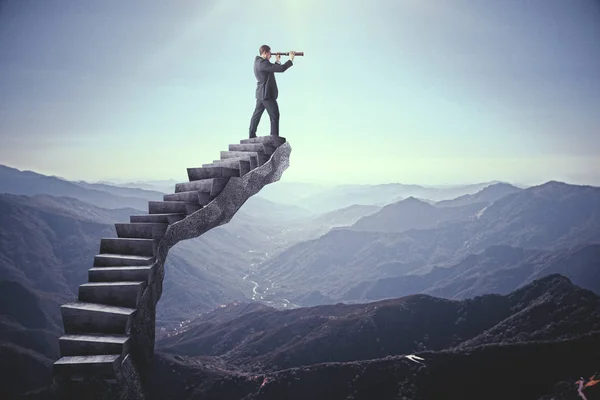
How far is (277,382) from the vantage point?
37.6 m

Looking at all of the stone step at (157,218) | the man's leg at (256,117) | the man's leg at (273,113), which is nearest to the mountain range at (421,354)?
the man's leg at (273,113)

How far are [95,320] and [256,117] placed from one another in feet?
28.5

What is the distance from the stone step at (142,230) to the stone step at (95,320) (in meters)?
2.03

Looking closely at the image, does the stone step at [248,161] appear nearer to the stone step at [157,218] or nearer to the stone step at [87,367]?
the stone step at [157,218]

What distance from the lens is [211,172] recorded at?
Answer: 1030 centimetres

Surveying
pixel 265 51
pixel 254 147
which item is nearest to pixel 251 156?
pixel 254 147

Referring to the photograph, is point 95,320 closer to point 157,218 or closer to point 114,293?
point 114,293

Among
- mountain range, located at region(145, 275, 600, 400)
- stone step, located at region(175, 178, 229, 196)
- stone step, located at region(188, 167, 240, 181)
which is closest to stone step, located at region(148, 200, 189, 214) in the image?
stone step, located at region(175, 178, 229, 196)

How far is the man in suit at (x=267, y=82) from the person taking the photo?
11664 mm

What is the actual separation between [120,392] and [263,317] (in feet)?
371

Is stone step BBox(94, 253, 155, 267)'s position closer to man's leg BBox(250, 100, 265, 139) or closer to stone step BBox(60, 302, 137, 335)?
stone step BBox(60, 302, 137, 335)

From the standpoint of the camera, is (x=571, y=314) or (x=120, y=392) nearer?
(x=120, y=392)

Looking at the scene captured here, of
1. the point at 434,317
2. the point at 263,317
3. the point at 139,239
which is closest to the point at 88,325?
the point at 139,239

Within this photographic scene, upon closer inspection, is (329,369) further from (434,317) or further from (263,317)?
(263,317)
